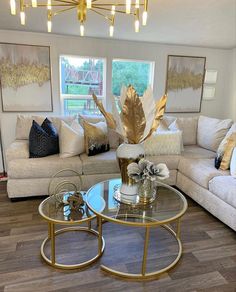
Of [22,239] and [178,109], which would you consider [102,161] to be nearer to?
[22,239]

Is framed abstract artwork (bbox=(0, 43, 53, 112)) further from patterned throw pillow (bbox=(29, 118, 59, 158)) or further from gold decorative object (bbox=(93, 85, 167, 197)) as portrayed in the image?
gold decorative object (bbox=(93, 85, 167, 197))

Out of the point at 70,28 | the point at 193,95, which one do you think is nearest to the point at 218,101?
the point at 193,95

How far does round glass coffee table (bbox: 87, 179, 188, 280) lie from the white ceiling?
1.86m

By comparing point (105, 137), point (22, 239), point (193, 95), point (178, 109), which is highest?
point (193, 95)

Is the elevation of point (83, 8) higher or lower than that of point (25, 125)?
higher

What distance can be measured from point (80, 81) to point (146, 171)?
2675mm

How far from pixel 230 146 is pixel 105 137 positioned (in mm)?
1525

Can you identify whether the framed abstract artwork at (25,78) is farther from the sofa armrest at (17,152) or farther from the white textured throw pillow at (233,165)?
the white textured throw pillow at (233,165)

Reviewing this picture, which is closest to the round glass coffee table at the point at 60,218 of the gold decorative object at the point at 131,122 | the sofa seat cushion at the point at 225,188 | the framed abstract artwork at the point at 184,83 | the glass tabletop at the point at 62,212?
the glass tabletop at the point at 62,212

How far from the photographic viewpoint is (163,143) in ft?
10.3

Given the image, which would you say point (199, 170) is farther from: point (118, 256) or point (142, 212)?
point (118, 256)

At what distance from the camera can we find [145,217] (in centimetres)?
179

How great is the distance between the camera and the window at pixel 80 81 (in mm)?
3848

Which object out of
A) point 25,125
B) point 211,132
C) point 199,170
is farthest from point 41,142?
point 211,132
